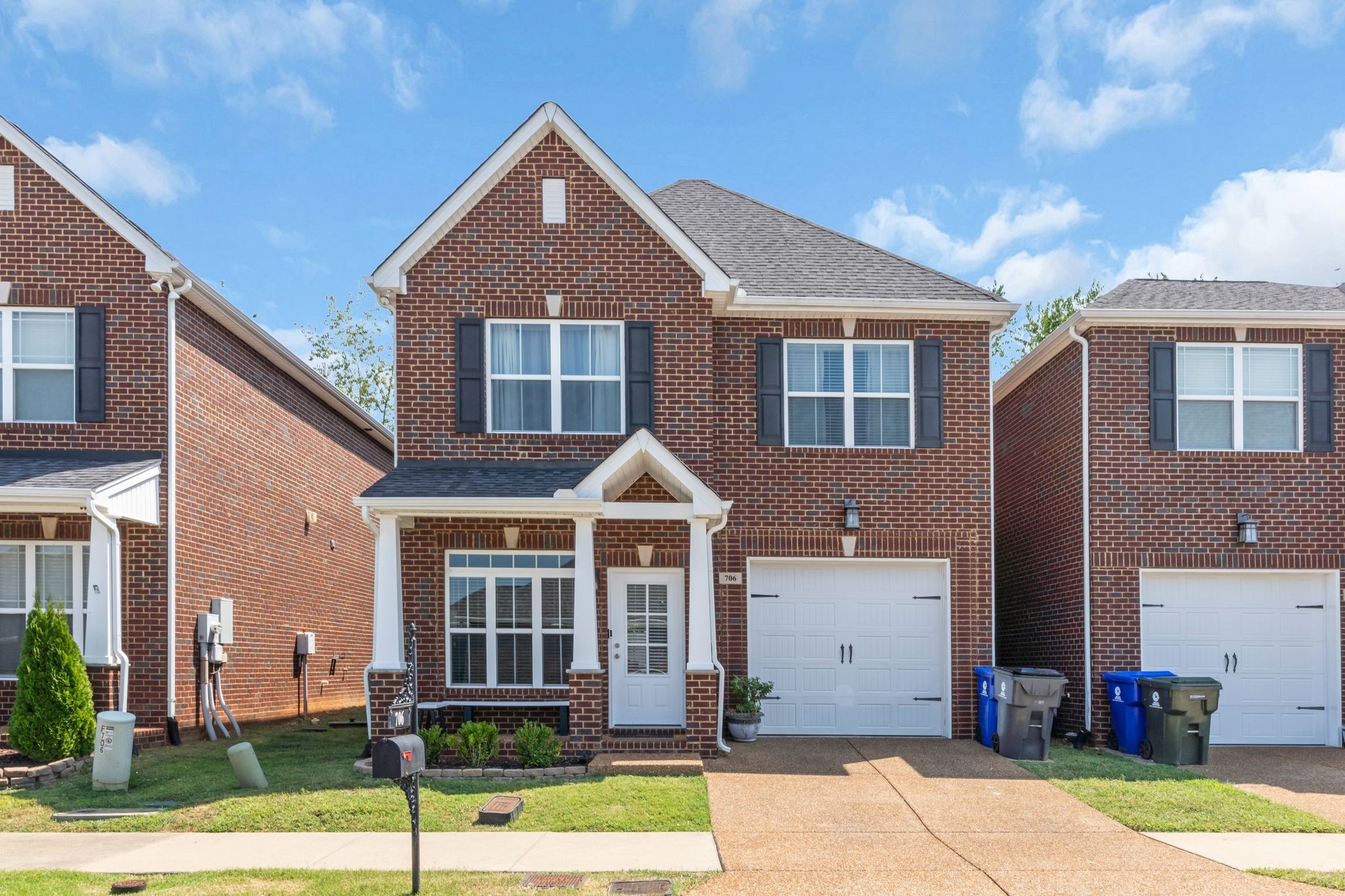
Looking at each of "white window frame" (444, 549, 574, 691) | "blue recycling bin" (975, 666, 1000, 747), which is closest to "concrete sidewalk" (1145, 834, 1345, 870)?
"blue recycling bin" (975, 666, 1000, 747)

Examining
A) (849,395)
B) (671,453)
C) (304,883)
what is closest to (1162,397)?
(849,395)

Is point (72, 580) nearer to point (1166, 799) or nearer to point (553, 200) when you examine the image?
point (553, 200)

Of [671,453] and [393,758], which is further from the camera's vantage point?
[671,453]

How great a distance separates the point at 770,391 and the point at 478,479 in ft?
12.7

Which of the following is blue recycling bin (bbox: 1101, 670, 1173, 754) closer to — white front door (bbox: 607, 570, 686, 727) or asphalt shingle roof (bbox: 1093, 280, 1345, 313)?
asphalt shingle roof (bbox: 1093, 280, 1345, 313)

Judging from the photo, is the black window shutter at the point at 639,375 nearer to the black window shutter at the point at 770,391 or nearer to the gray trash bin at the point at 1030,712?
the black window shutter at the point at 770,391

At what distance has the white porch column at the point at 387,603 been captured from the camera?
12.2 m

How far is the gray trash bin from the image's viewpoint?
1253cm

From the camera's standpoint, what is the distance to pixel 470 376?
13648 mm

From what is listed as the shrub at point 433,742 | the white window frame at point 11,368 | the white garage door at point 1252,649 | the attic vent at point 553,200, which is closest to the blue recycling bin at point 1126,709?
the white garage door at point 1252,649

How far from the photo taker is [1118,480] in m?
14.2

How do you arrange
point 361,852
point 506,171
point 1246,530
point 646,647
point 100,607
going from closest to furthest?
1. point 361,852
2. point 100,607
3. point 646,647
4. point 506,171
5. point 1246,530

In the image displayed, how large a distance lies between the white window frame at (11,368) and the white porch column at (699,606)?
7.52 meters

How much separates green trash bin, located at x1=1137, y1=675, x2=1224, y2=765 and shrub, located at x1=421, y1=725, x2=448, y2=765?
25.4 feet
